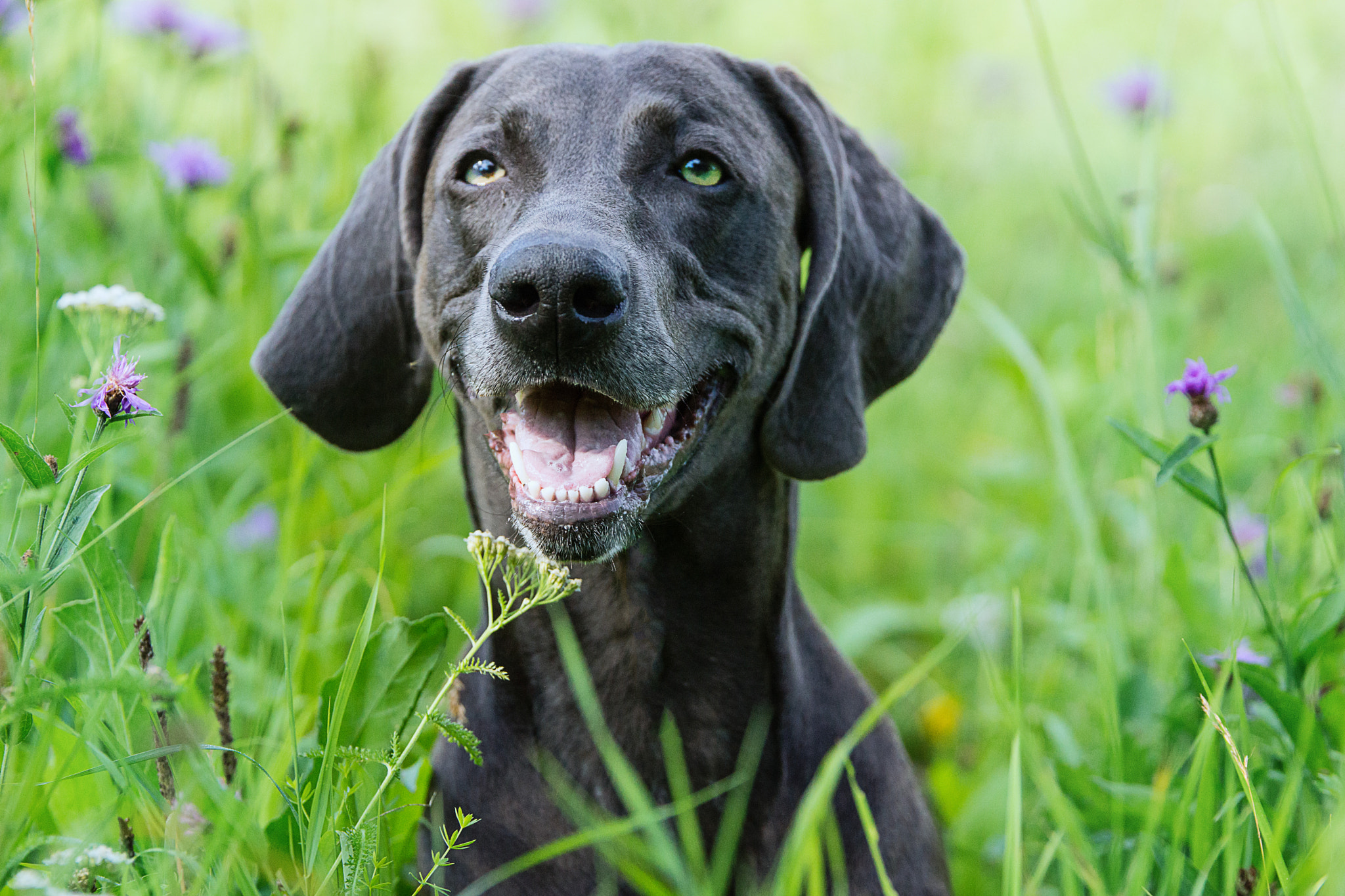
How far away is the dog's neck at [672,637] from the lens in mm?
2639

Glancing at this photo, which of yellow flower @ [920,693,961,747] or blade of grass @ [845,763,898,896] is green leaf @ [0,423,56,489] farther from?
yellow flower @ [920,693,961,747]

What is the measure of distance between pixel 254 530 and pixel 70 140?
1.22 meters

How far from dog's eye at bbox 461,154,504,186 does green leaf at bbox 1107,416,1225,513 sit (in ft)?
4.33

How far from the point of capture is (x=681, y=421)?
103 inches

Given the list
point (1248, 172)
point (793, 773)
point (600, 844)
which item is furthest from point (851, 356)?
→ point (1248, 172)

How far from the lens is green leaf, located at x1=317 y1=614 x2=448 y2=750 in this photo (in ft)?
7.59

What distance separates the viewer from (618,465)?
2.40m

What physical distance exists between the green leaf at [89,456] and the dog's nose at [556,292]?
699 mm

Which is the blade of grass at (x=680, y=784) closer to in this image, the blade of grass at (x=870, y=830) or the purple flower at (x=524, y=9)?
the blade of grass at (x=870, y=830)

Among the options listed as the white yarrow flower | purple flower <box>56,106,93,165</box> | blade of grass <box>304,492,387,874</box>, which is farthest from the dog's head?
purple flower <box>56,106,93,165</box>

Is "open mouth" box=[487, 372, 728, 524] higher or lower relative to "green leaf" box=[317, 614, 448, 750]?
higher

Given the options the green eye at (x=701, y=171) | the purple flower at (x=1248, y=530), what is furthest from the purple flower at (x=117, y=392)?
the purple flower at (x=1248, y=530)

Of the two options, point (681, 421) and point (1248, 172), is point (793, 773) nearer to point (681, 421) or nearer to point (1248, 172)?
point (681, 421)

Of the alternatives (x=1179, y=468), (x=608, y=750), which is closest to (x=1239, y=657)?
(x=1179, y=468)
